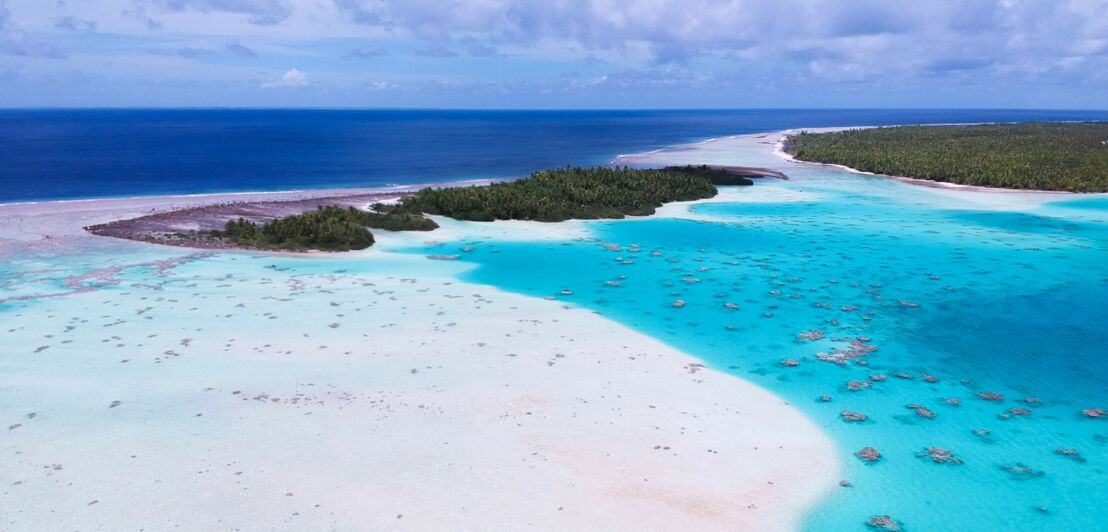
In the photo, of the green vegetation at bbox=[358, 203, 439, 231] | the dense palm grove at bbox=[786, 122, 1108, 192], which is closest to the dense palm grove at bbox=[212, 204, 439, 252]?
the green vegetation at bbox=[358, 203, 439, 231]

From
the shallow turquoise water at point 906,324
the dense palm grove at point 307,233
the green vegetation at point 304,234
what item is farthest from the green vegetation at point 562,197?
the green vegetation at point 304,234

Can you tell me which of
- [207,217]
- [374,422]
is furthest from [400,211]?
[374,422]

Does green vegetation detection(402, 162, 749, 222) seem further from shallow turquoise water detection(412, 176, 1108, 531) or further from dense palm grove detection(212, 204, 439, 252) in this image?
dense palm grove detection(212, 204, 439, 252)

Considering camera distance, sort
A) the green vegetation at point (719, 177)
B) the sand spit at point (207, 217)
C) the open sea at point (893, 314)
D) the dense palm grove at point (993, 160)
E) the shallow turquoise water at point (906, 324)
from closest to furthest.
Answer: the shallow turquoise water at point (906, 324)
the open sea at point (893, 314)
the sand spit at point (207, 217)
the dense palm grove at point (993, 160)
the green vegetation at point (719, 177)

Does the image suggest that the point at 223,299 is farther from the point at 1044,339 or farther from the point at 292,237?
the point at 1044,339

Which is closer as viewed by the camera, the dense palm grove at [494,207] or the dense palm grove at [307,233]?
the dense palm grove at [307,233]

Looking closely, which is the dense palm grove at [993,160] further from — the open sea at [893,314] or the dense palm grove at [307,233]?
the dense palm grove at [307,233]
